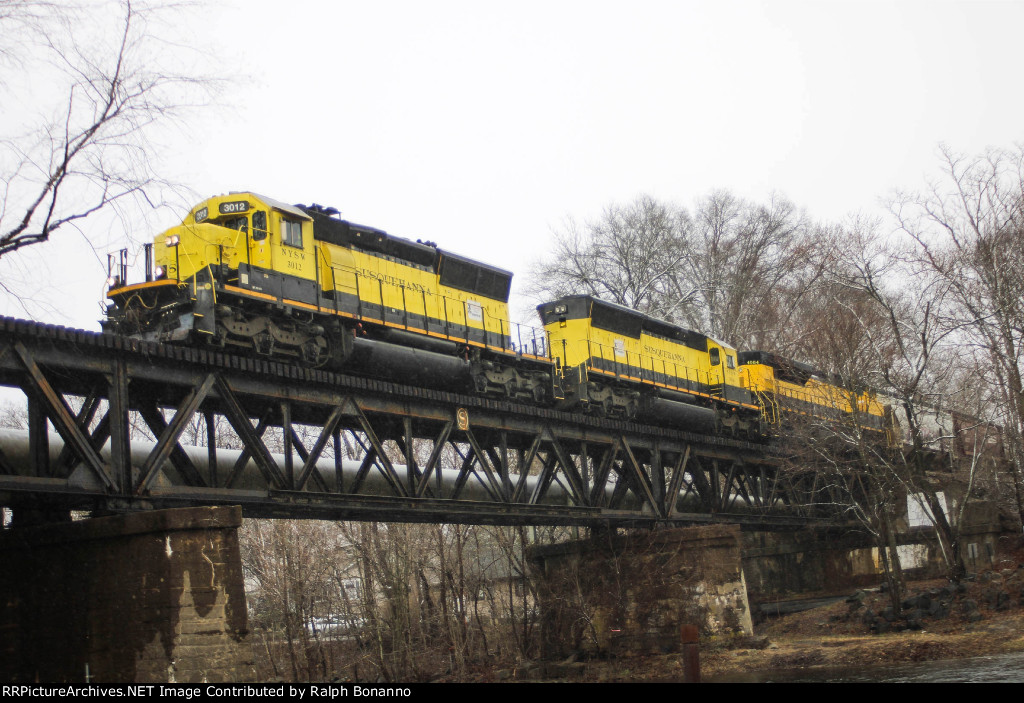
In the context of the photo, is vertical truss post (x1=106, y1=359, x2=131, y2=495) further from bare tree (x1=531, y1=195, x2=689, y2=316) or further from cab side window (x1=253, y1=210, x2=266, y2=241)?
bare tree (x1=531, y1=195, x2=689, y2=316)

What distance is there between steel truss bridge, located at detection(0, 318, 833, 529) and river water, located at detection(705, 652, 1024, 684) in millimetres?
5443

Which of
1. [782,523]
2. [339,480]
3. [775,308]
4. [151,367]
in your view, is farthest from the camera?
[775,308]

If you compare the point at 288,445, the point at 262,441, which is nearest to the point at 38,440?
the point at 288,445

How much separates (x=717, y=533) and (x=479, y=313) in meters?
8.96

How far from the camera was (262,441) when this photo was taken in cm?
1880

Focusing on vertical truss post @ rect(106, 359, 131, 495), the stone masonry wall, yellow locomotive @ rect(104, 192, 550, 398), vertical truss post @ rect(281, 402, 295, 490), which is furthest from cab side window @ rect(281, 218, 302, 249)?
the stone masonry wall

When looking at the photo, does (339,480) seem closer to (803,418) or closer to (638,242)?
(803,418)

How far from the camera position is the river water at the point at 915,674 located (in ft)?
57.3

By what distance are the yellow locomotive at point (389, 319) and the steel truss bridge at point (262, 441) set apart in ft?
4.05

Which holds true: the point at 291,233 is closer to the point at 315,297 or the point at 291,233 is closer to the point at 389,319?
the point at 315,297

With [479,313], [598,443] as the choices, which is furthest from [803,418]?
[479,313]

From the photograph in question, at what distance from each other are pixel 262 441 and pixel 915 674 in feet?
44.2

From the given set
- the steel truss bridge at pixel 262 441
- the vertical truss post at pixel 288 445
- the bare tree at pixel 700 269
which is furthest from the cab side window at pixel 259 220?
the bare tree at pixel 700 269

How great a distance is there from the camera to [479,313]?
81.0 ft
